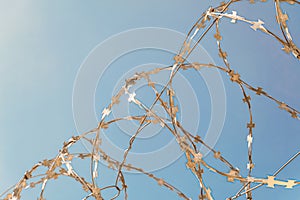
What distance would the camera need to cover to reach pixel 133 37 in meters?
4.53

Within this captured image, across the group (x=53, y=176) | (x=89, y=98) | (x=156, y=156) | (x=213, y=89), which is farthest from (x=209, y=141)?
(x=53, y=176)

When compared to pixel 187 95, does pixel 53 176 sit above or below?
below

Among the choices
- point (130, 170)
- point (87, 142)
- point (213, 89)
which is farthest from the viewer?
point (213, 89)

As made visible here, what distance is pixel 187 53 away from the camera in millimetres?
2695

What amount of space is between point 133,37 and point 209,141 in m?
1.40

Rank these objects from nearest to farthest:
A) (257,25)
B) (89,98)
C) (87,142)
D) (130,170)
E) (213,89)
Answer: (257,25) < (130,170) < (87,142) < (213,89) < (89,98)

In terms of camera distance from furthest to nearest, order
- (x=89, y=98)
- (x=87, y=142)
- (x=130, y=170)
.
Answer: (x=89, y=98) < (x=87, y=142) < (x=130, y=170)

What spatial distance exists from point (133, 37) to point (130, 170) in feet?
6.08

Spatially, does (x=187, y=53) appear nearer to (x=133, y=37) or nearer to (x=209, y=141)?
A: (x=209, y=141)

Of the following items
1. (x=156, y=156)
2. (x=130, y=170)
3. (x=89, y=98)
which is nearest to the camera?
(x=130, y=170)

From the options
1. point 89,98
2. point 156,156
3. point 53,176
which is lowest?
point 53,176

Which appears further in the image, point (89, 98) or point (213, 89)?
point (89, 98)

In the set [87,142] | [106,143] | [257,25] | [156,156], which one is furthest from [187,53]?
[156,156]

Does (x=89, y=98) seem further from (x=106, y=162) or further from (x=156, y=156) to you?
(x=106, y=162)
